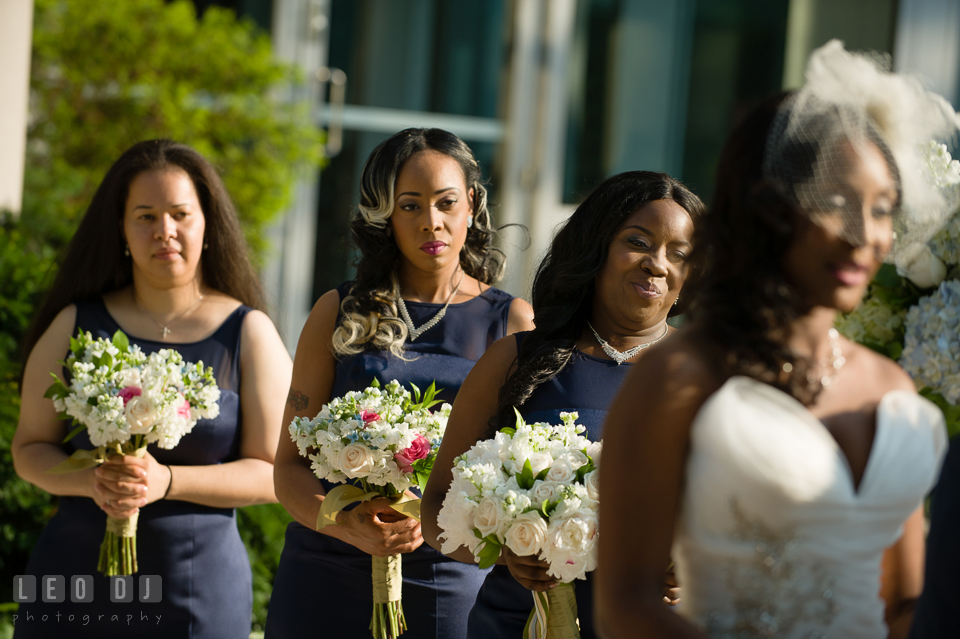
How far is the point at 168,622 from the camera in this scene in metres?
3.72

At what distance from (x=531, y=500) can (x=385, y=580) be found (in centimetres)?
113

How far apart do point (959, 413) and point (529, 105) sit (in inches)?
347

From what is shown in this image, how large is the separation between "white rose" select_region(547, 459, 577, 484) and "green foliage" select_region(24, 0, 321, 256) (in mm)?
7215

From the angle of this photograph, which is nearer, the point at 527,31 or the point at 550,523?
the point at 550,523

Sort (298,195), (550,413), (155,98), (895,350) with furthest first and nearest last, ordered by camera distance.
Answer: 1. (298,195)
2. (155,98)
3. (550,413)
4. (895,350)

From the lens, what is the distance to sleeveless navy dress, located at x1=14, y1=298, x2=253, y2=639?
3.69 m

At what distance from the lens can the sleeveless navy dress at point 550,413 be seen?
2.74 meters

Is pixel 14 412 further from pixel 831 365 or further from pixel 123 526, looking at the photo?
pixel 831 365

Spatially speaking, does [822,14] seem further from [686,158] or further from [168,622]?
[168,622]

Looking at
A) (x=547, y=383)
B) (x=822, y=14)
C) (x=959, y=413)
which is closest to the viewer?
(x=959, y=413)

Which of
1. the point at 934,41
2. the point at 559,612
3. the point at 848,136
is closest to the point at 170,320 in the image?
the point at 559,612

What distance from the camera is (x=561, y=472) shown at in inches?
93.0

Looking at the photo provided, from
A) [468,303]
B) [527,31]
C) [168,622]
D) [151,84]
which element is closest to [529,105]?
[527,31]

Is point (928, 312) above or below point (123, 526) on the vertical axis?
above
